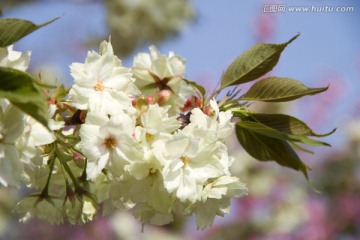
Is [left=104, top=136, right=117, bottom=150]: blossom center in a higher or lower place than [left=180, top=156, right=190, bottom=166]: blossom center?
higher

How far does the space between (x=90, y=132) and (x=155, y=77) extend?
16 cm

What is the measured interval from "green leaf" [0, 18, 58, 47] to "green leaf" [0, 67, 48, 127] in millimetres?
67

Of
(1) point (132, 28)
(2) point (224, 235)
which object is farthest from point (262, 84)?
(2) point (224, 235)

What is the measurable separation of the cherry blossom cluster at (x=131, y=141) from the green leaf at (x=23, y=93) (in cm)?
3

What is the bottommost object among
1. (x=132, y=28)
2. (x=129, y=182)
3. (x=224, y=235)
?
(x=224, y=235)

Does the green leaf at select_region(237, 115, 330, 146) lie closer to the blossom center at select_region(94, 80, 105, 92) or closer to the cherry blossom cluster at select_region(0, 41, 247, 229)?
the cherry blossom cluster at select_region(0, 41, 247, 229)

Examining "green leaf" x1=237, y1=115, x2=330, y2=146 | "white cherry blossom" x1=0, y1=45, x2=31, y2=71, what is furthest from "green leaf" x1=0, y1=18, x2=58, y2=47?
"green leaf" x1=237, y1=115, x2=330, y2=146

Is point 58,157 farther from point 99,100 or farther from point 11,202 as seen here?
point 11,202

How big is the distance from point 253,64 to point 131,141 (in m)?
0.26

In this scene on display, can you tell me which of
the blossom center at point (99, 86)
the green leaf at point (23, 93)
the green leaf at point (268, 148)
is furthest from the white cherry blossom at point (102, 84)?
the green leaf at point (268, 148)

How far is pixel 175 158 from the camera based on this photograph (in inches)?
29.6

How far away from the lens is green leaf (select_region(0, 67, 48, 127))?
624mm

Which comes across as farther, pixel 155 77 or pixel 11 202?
pixel 11 202

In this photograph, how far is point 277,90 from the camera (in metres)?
0.91
